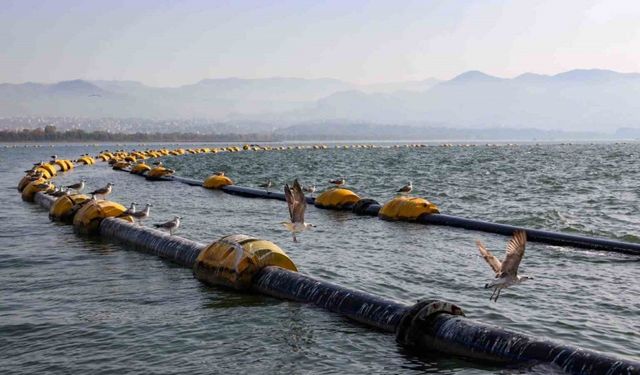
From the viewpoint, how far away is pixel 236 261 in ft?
48.9

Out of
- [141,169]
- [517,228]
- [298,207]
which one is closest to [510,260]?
[298,207]

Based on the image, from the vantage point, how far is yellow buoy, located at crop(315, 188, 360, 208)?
30.9m

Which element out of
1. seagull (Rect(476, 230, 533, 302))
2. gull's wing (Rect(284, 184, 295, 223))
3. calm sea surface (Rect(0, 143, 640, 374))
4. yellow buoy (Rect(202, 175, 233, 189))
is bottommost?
calm sea surface (Rect(0, 143, 640, 374))

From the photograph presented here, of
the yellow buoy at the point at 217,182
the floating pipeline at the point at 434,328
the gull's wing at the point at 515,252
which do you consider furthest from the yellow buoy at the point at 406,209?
the yellow buoy at the point at 217,182

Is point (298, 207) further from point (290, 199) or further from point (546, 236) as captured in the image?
point (546, 236)

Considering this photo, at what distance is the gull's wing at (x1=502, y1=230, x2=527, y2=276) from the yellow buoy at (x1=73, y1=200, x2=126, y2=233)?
17.4m

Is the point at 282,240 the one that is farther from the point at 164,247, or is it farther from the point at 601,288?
the point at 601,288

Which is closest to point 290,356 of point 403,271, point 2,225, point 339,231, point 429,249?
point 403,271

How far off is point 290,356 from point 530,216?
2166 cm

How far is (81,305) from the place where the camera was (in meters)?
13.9

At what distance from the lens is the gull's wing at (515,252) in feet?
30.6

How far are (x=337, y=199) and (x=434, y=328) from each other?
20094mm

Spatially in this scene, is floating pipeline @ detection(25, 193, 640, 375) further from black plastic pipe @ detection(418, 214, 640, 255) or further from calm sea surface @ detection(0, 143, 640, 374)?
black plastic pipe @ detection(418, 214, 640, 255)

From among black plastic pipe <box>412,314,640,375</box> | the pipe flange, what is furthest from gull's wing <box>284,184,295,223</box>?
black plastic pipe <box>412,314,640,375</box>
